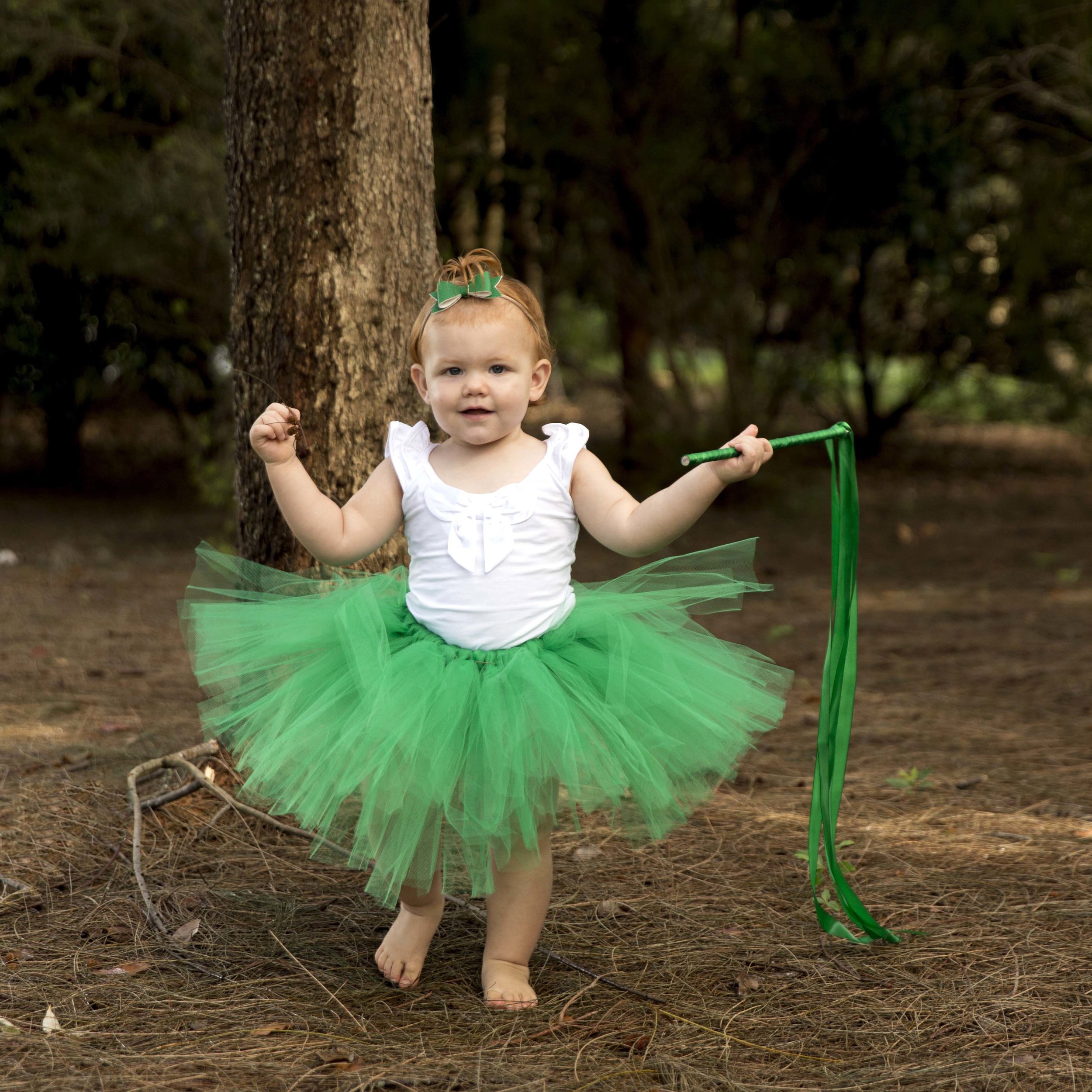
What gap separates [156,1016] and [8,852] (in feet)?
3.15

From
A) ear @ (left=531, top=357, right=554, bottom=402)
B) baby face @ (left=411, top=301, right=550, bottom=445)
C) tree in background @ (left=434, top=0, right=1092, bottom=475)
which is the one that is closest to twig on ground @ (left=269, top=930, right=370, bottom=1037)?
baby face @ (left=411, top=301, right=550, bottom=445)

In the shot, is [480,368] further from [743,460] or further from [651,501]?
[743,460]

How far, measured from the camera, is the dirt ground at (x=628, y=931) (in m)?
2.31

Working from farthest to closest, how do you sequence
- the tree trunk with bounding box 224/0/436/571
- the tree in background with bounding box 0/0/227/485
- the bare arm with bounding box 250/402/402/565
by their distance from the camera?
the tree in background with bounding box 0/0/227/485, the tree trunk with bounding box 224/0/436/571, the bare arm with bounding box 250/402/402/565

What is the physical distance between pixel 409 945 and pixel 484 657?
0.66 meters

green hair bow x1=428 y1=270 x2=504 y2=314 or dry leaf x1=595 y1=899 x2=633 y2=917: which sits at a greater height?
green hair bow x1=428 y1=270 x2=504 y2=314

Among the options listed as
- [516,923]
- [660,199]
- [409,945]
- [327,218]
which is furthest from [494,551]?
[660,199]

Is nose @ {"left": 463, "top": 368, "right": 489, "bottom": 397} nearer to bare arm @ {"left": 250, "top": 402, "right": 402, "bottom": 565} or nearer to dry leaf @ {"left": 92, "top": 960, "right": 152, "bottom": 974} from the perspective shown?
bare arm @ {"left": 250, "top": 402, "right": 402, "bottom": 565}

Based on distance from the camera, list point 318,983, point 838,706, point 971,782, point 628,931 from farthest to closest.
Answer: point 971,782 → point 628,931 → point 838,706 → point 318,983

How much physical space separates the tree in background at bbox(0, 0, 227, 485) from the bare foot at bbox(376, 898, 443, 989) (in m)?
6.09

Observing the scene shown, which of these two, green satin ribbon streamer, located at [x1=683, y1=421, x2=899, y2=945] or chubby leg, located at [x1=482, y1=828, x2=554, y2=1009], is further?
green satin ribbon streamer, located at [x1=683, y1=421, x2=899, y2=945]

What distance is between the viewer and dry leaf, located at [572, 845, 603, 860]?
340 cm

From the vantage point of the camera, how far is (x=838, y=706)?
2.83 metres

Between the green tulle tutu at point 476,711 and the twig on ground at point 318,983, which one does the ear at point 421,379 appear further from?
the twig on ground at point 318,983
